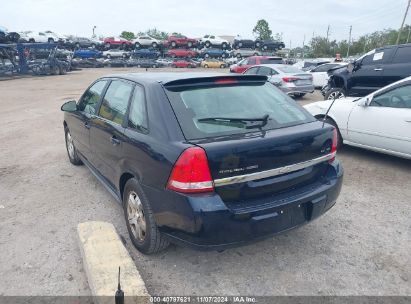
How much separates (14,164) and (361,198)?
5.48 m

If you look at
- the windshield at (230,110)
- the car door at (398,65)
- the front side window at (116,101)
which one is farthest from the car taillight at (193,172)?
the car door at (398,65)

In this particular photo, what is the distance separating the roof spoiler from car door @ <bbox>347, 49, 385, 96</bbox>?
281 inches

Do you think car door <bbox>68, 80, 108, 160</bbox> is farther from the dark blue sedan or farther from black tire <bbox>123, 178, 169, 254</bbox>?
black tire <bbox>123, 178, 169, 254</bbox>

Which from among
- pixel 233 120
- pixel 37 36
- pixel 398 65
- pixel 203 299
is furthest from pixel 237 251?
pixel 37 36

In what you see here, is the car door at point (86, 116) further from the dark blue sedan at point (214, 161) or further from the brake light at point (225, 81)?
the brake light at point (225, 81)

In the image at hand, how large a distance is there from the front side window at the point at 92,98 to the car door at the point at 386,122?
4074mm

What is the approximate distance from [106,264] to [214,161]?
1.21m

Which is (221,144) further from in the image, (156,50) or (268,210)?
(156,50)

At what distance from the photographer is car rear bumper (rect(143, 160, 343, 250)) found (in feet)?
7.93

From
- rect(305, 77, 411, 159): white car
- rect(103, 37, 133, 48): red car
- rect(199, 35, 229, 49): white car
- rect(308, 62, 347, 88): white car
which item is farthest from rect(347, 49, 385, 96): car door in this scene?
rect(103, 37, 133, 48): red car

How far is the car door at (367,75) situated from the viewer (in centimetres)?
919

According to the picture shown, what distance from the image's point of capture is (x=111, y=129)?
11.5ft

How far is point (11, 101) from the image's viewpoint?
46.8 ft

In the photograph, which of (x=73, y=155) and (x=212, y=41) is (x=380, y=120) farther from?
(x=212, y=41)
